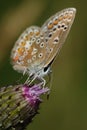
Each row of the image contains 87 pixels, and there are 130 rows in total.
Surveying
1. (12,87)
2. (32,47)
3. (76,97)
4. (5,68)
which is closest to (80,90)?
(76,97)

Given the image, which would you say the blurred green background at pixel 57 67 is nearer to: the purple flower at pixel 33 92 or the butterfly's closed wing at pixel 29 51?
the butterfly's closed wing at pixel 29 51

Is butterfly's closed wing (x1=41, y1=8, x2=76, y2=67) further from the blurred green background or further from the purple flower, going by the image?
the blurred green background

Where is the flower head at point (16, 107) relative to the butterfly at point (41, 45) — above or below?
below

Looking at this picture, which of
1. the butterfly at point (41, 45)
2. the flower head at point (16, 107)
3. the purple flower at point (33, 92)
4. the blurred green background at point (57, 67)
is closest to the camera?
the flower head at point (16, 107)

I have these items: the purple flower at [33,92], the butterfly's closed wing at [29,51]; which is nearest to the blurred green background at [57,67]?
the butterfly's closed wing at [29,51]

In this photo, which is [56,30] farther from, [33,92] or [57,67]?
[57,67]
